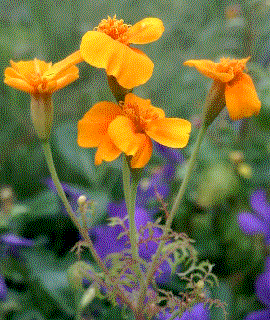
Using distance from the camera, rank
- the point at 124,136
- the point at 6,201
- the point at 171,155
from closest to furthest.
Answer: the point at 124,136, the point at 6,201, the point at 171,155

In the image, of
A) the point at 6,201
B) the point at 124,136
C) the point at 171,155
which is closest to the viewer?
the point at 124,136

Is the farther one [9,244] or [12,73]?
[9,244]

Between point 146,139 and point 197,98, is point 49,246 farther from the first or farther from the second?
point 197,98

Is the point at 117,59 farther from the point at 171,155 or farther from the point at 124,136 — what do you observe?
the point at 171,155

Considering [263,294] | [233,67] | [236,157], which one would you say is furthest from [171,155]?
[233,67]

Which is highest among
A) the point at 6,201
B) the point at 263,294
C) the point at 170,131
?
the point at 170,131

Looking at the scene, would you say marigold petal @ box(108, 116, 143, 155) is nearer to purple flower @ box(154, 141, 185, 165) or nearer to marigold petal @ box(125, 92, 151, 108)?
marigold petal @ box(125, 92, 151, 108)
